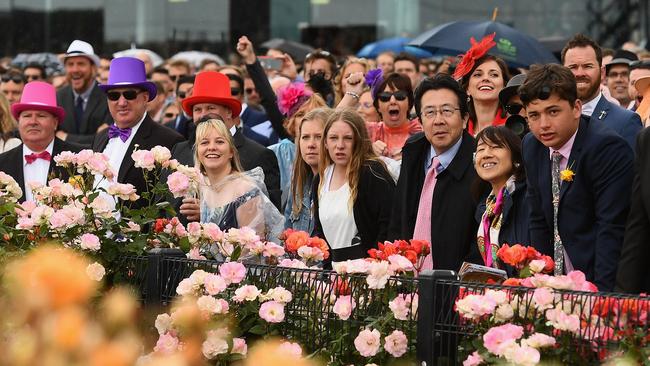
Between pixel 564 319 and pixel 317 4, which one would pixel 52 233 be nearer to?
pixel 564 319

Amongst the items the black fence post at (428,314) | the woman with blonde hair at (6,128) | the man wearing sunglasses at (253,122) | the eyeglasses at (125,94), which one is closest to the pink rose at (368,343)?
the black fence post at (428,314)

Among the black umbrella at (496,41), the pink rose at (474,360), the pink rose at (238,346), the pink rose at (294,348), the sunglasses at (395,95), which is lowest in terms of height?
the pink rose at (238,346)

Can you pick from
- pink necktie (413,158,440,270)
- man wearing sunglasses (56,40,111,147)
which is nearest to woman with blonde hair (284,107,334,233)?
pink necktie (413,158,440,270)

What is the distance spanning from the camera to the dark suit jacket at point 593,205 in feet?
16.8

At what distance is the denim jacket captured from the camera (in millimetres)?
7410

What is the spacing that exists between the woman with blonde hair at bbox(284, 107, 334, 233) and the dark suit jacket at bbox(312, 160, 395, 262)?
36cm

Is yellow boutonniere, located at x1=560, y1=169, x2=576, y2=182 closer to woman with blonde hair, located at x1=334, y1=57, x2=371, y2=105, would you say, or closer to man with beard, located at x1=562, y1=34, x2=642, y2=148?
man with beard, located at x1=562, y1=34, x2=642, y2=148

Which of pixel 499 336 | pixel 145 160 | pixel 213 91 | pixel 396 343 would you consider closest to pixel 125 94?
pixel 213 91

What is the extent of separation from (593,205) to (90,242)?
237 cm

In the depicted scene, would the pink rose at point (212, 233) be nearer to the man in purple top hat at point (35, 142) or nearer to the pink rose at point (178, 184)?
the pink rose at point (178, 184)

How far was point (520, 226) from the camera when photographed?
5.66 metres

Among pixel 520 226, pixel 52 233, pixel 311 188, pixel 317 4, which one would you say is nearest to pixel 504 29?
pixel 311 188

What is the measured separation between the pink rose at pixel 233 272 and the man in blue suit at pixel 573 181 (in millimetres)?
1484

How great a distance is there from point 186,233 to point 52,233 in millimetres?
667
